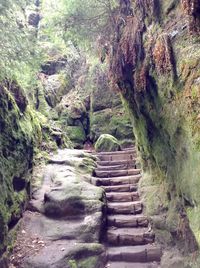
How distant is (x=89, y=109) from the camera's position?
19172 millimetres

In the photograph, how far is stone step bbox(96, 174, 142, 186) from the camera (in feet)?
32.5

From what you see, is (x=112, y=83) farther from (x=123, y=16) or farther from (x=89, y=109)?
(x=89, y=109)

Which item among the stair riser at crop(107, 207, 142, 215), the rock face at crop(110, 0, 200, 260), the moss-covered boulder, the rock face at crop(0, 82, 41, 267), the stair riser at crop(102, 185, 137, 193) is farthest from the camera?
the moss-covered boulder

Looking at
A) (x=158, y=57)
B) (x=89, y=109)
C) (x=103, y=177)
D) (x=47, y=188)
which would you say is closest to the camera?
(x=158, y=57)

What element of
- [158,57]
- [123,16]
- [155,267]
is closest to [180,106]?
[158,57]

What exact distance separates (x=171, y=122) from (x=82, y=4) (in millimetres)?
4053

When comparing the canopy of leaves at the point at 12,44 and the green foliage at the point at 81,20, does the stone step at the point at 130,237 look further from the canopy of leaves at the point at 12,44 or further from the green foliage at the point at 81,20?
the green foliage at the point at 81,20

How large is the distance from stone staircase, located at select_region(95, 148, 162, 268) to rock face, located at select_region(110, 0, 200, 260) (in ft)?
1.61

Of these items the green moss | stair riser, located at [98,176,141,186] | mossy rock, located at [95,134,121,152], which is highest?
mossy rock, located at [95,134,121,152]

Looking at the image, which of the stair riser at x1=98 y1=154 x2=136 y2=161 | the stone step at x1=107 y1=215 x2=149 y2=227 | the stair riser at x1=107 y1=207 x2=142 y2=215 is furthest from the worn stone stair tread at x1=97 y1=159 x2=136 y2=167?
the stone step at x1=107 y1=215 x2=149 y2=227

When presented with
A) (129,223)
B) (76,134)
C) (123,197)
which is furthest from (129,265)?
(76,134)

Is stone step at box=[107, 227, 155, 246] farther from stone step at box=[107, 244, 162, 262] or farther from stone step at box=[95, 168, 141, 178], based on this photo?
stone step at box=[95, 168, 141, 178]

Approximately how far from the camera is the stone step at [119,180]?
9898mm

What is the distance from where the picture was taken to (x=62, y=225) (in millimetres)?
7594
